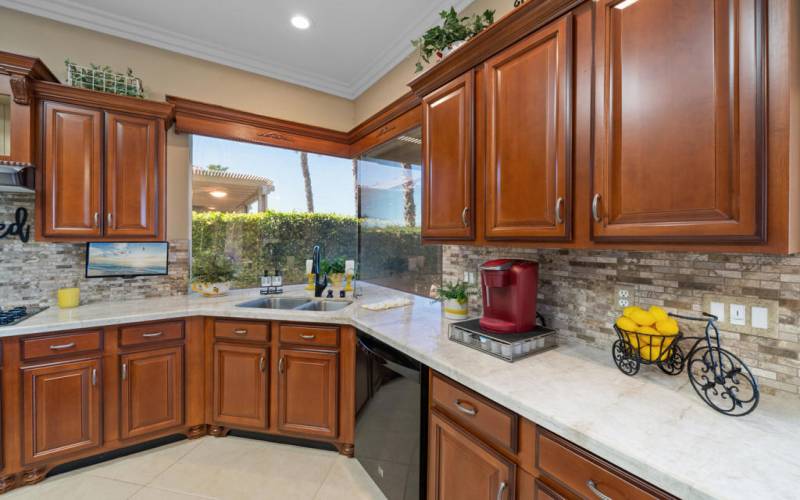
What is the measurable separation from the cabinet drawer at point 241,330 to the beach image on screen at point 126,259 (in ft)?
2.95

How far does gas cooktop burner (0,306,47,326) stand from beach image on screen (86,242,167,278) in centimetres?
36

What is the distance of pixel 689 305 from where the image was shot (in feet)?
4.09

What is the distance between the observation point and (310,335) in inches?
87.1

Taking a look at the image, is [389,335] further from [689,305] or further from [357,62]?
[357,62]

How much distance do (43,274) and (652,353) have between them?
3649 mm

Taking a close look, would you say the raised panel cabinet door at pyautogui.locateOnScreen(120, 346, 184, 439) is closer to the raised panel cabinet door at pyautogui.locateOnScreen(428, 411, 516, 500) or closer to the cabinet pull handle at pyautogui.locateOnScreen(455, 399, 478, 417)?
the raised panel cabinet door at pyautogui.locateOnScreen(428, 411, 516, 500)

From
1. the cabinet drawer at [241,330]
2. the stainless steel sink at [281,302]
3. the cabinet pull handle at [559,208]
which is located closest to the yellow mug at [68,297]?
the cabinet drawer at [241,330]

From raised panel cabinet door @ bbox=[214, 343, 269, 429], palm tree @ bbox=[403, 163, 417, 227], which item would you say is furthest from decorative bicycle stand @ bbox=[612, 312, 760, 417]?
raised panel cabinet door @ bbox=[214, 343, 269, 429]

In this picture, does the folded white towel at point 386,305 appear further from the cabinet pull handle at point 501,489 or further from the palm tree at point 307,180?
the palm tree at point 307,180

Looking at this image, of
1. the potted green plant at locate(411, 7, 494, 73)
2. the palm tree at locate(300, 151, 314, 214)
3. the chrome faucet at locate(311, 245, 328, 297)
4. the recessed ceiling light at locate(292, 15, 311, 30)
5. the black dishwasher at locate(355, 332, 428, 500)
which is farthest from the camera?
the palm tree at locate(300, 151, 314, 214)

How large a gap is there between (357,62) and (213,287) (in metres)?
2.37

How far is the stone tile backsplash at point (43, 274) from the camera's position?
226 centimetres

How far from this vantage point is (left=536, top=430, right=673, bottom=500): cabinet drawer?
0.81 meters

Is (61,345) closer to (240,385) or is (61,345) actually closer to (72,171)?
(240,385)
